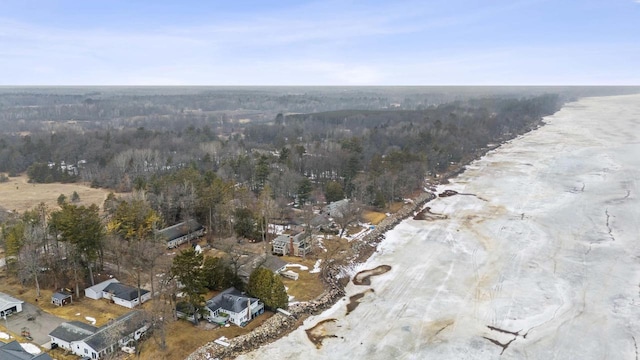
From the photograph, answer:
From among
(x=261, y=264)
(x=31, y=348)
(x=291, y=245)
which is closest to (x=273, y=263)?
(x=261, y=264)

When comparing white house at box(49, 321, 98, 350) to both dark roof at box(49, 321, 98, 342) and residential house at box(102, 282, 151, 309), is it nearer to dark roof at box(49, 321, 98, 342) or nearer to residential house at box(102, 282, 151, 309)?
dark roof at box(49, 321, 98, 342)

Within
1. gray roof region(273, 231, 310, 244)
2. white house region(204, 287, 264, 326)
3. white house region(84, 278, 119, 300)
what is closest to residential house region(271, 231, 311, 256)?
gray roof region(273, 231, 310, 244)

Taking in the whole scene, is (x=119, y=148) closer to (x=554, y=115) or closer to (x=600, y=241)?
(x=600, y=241)

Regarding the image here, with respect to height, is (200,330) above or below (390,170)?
below

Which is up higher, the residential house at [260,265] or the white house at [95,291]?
the residential house at [260,265]

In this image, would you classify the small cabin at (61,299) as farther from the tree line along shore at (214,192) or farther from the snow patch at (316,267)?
the snow patch at (316,267)

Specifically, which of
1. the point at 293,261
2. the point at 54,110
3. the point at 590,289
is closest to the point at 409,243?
the point at 293,261

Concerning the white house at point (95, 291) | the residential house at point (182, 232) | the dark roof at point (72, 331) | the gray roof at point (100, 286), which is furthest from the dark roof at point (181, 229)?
the dark roof at point (72, 331)
